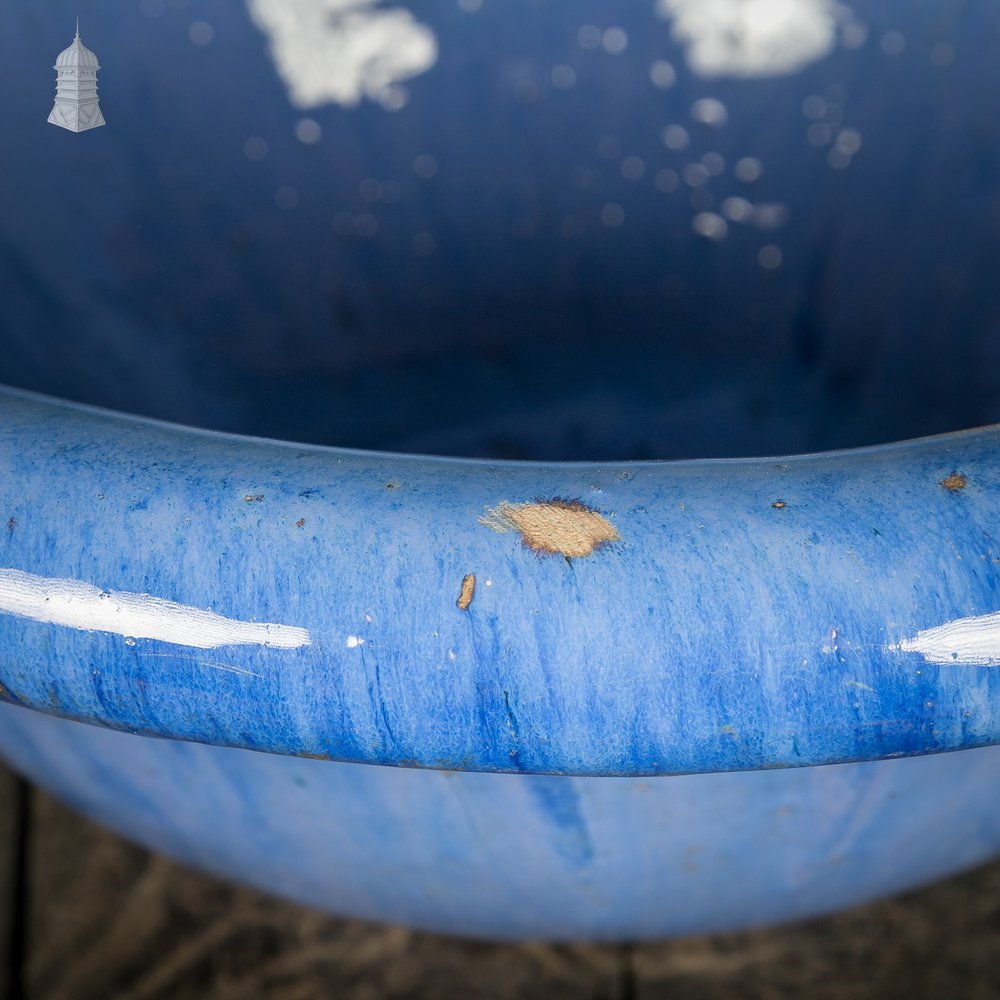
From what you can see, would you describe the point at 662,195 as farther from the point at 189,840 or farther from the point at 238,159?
the point at 189,840

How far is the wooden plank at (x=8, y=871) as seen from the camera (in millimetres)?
320

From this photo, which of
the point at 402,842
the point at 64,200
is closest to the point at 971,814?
the point at 402,842

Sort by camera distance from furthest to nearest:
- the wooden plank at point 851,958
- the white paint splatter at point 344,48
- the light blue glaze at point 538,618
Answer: the white paint splatter at point 344,48 < the wooden plank at point 851,958 < the light blue glaze at point 538,618

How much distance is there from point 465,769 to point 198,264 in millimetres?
322

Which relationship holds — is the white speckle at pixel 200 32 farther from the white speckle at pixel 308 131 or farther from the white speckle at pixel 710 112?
the white speckle at pixel 710 112

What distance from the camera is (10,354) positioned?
35cm

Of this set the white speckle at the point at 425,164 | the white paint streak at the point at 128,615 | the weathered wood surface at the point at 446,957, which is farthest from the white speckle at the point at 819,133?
the white paint streak at the point at 128,615

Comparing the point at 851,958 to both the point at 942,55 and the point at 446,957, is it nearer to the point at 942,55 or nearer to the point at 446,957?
the point at 446,957

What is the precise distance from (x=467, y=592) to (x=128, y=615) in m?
0.04

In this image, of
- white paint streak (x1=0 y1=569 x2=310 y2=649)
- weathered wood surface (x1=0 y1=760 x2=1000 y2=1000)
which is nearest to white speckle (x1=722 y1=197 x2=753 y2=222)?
weathered wood surface (x1=0 y1=760 x2=1000 y2=1000)

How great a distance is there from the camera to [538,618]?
0.40 ft

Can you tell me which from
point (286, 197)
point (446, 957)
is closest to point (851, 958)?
point (446, 957)

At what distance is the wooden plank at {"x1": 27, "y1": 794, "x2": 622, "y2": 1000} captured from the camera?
0.31m

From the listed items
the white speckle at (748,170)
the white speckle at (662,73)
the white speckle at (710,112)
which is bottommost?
the white speckle at (748,170)
